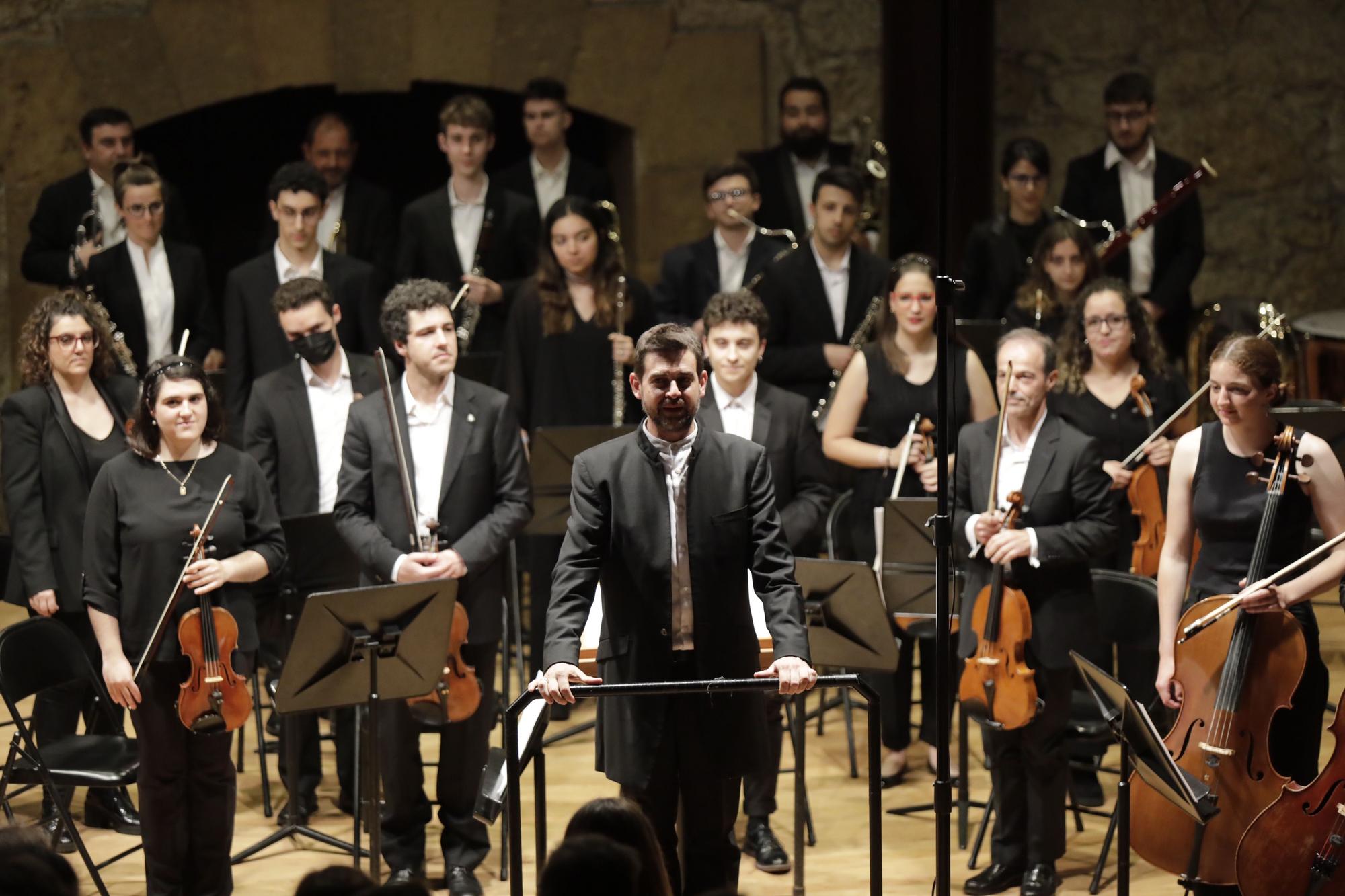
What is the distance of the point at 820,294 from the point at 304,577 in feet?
6.89

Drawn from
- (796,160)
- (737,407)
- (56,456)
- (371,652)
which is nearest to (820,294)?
(796,160)

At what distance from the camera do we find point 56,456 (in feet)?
15.8

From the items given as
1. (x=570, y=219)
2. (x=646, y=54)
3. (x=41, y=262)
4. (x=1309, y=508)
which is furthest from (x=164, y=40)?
(x=1309, y=508)

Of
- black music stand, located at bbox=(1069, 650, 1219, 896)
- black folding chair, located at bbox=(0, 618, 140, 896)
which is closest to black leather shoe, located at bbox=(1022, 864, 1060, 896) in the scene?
black music stand, located at bbox=(1069, 650, 1219, 896)

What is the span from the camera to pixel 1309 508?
402cm

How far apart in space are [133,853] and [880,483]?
7.92 feet

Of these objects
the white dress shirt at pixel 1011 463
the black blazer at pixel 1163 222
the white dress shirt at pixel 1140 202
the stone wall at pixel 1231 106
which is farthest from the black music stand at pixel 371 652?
the stone wall at pixel 1231 106

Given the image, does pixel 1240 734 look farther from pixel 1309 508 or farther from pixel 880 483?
pixel 880 483

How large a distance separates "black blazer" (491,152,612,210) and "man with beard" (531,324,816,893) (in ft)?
10.5

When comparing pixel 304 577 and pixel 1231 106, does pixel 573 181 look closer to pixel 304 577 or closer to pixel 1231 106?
pixel 304 577

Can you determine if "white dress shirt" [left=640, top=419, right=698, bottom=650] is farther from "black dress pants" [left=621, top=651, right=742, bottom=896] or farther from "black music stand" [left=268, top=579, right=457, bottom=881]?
"black music stand" [left=268, top=579, right=457, bottom=881]

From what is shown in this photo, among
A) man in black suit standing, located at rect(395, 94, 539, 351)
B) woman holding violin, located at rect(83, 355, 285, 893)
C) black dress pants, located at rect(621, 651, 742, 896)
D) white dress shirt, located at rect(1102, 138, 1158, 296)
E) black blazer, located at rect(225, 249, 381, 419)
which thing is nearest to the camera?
black dress pants, located at rect(621, 651, 742, 896)

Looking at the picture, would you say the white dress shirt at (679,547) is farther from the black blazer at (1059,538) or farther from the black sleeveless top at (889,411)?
the black sleeveless top at (889,411)

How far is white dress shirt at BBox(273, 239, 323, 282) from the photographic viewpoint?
5.66 m
